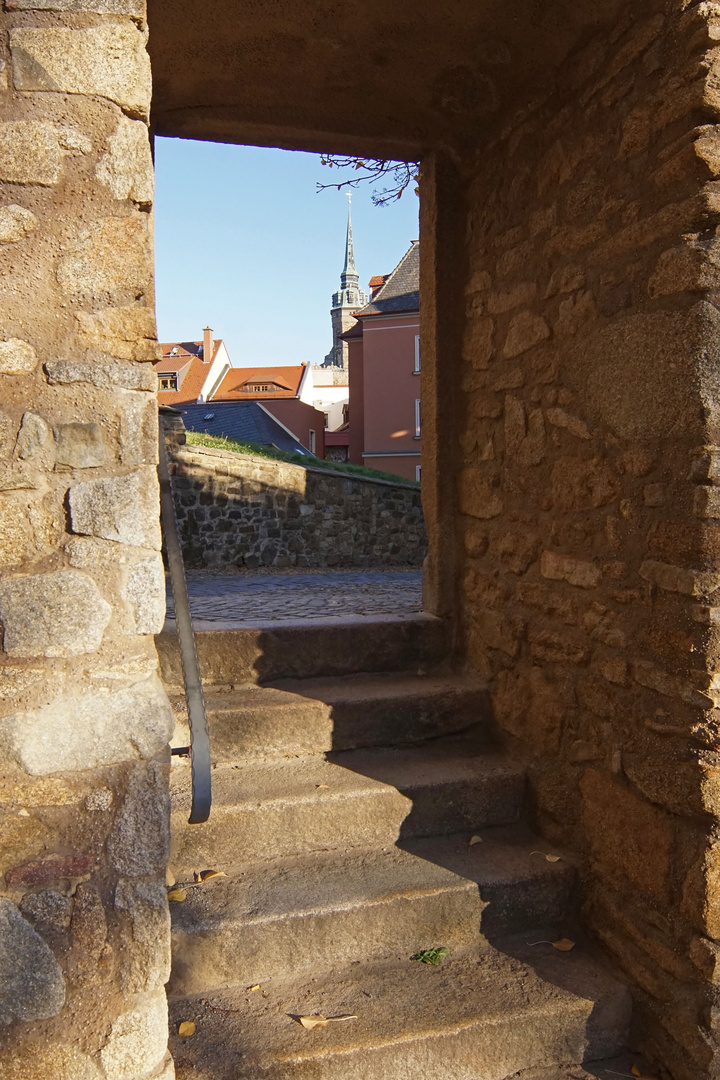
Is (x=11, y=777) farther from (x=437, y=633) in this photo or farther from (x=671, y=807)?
(x=437, y=633)

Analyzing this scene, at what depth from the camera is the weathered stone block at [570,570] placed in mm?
2891

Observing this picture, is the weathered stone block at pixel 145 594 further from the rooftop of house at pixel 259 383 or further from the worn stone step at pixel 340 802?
the rooftop of house at pixel 259 383

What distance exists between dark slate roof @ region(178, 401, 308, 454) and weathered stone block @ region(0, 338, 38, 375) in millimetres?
20765

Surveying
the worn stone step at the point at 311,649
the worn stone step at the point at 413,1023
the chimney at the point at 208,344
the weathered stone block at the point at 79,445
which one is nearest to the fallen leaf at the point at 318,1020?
the worn stone step at the point at 413,1023

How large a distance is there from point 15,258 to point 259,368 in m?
35.8

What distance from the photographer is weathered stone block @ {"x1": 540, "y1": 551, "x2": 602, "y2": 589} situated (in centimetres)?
289

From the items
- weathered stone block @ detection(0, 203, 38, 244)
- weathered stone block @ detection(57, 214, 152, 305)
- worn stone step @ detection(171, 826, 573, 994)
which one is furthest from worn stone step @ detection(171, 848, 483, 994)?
weathered stone block @ detection(0, 203, 38, 244)

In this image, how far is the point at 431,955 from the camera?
2.72 meters

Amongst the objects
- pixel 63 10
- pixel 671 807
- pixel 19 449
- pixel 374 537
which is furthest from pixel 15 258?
pixel 374 537

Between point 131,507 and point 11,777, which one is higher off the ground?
point 131,507

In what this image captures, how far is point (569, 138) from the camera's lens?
3014 millimetres

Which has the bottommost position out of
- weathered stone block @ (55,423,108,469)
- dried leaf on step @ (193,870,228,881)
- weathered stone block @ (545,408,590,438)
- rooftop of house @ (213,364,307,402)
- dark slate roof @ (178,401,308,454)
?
dried leaf on step @ (193,870,228,881)

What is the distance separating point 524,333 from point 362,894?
2.05 meters

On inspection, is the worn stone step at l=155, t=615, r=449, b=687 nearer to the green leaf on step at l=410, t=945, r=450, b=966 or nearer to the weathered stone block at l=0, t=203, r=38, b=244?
the green leaf on step at l=410, t=945, r=450, b=966
